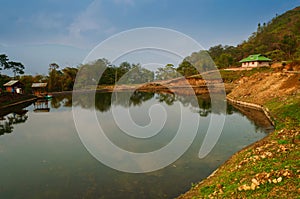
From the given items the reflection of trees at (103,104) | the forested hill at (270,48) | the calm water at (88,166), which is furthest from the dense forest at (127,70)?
the calm water at (88,166)

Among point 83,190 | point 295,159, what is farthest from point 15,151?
point 295,159

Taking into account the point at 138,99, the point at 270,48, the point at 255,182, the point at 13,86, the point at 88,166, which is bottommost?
the point at 88,166

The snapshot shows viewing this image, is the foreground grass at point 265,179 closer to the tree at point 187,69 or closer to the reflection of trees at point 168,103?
the reflection of trees at point 168,103

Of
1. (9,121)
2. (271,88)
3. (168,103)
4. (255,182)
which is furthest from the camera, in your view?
(168,103)

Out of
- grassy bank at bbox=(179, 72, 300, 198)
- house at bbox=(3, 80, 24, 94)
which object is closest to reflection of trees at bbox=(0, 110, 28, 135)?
grassy bank at bbox=(179, 72, 300, 198)

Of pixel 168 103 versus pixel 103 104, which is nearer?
pixel 168 103

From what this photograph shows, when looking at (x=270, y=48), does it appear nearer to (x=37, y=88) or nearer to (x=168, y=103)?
(x=168, y=103)

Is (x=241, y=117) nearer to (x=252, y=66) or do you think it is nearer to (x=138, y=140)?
(x=138, y=140)

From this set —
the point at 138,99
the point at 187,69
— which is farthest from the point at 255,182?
the point at 187,69

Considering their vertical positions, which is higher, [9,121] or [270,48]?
[270,48]

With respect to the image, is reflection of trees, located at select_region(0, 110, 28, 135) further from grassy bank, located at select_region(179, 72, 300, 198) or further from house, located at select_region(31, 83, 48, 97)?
house, located at select_region(31, 83, 48, 97)

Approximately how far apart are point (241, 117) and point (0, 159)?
20.9 meters

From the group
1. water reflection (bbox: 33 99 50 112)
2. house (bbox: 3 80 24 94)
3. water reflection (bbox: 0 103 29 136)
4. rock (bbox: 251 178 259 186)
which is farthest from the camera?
house (bbox: 3 80 24 94)

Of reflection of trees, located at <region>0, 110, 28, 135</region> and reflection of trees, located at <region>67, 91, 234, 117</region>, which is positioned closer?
reflection of trees, located at <region>0, 110, 28, 135</region>
